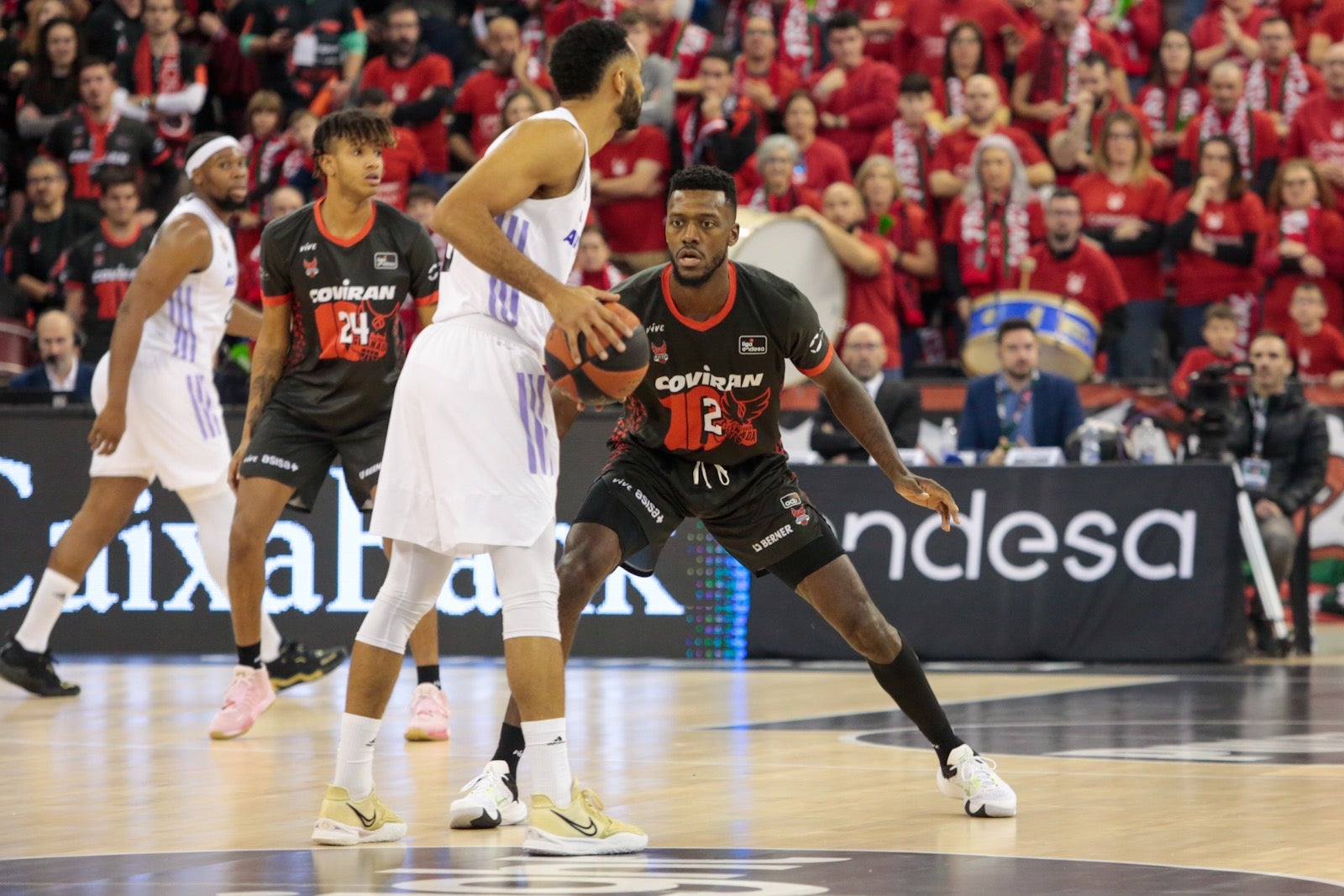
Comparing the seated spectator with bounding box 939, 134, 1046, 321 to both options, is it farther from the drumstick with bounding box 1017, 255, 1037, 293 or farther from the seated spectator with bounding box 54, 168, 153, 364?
the seated spectator with bounding box 54, 168, 153, 364

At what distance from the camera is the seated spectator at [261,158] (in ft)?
50.2

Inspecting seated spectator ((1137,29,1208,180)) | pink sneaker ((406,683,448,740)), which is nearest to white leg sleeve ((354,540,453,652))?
pink sneaker ((406,683,448,740))

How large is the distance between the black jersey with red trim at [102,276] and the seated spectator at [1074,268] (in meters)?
6.35

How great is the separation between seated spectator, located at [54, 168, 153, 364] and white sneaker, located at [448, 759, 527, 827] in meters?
8.95

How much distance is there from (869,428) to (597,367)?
50.2 inches

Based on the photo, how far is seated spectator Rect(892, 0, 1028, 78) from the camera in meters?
15.4

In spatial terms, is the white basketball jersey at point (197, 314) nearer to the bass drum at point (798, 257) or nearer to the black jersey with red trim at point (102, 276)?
the bass drum at point (798, 257)

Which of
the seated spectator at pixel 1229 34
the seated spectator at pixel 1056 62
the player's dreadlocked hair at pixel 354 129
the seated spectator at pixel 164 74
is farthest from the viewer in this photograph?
the seated spectator at pixel 164 74

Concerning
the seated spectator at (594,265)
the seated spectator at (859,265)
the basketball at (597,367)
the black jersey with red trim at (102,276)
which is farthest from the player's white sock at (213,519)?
the seated spectator at (859,265)

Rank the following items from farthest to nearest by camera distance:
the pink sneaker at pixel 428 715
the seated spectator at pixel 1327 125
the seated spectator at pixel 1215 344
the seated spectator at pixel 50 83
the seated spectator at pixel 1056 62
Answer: the seated spectator at pixel 50 83, the seated spectator at pixel 1056 62, the seated spectator at pixel 1327 125, the seated spectator at pixel 1215 344, the pink sneaker at pixel 428 715

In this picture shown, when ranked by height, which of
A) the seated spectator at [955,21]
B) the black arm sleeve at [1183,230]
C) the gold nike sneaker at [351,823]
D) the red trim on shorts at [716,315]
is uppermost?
the seated spectator at [955,21]

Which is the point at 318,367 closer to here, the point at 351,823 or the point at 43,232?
the point at 351,823

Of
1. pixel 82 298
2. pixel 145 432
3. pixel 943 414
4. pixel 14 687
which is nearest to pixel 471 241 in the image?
pixel 145 432

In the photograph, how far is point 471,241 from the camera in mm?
4730
